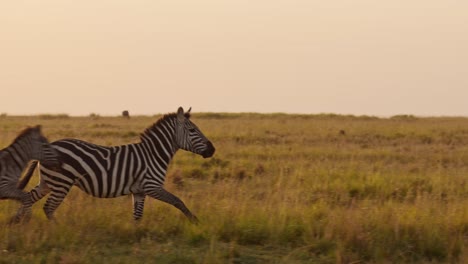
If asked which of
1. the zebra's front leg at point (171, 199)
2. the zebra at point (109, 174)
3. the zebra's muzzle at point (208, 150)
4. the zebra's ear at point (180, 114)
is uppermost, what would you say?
the zebra's ear at point (180, 114)

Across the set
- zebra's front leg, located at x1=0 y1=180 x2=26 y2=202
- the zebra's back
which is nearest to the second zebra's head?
the zebra's back

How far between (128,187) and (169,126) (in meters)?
1.02

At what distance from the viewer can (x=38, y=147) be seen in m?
7.42

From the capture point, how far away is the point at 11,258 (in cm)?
574

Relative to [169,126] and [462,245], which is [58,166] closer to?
[169,126]

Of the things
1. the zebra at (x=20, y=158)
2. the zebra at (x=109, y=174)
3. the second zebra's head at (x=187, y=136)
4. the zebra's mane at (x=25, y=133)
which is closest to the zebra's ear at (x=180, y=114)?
the second zebra's head at (x=187, y=136)

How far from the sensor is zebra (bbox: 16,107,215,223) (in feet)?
23.9

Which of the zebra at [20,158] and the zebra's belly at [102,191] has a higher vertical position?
the zebra at [20,158]

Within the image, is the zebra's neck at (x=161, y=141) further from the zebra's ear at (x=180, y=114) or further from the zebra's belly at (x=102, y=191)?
the zebra's belly at (x=102, y=191)

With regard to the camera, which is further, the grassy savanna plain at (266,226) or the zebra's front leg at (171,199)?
the zebra's front leg at (171,199)

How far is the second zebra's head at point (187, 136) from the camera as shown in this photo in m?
8.09

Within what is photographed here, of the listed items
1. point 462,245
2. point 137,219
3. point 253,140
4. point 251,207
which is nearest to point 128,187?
point 137,219

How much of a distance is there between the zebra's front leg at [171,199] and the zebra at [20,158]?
3.75ft

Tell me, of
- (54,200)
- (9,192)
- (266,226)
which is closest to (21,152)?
(9,192)
